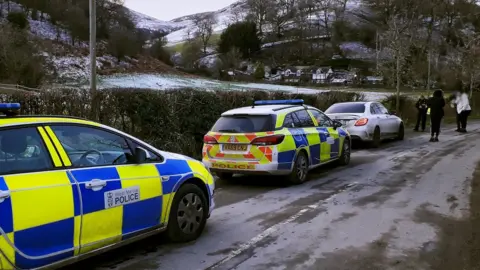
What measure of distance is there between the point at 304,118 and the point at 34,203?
664 cm

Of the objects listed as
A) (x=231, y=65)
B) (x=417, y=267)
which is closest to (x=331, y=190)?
(x=417, y=267)

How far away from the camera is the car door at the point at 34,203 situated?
3.44 meters

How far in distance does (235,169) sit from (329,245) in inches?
135

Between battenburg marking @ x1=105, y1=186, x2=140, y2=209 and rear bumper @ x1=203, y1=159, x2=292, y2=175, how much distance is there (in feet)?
12.6

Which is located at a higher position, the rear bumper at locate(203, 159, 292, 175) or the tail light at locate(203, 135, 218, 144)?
the tail light at locate(203, 135, 218, 144)

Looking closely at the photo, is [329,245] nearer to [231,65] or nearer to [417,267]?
[417,267]

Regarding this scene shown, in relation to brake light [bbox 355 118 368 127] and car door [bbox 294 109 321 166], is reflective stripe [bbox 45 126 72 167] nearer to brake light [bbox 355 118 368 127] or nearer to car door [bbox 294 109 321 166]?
car door [bbox 294 109 321 166]

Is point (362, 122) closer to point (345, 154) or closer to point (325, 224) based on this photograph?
point (345, 154)

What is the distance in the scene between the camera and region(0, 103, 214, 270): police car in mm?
3541

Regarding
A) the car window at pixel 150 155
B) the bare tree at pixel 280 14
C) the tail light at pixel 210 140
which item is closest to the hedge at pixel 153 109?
the tail light at pixel 210 140

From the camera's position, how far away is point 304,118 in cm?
949

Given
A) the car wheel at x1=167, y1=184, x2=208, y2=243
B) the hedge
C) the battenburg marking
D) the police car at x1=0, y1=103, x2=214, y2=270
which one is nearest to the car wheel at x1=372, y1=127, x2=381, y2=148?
the hedge

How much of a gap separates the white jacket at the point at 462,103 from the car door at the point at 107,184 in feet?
62.8

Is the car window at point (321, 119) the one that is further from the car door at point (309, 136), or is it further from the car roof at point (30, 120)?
the car roof at point (30, 120)
